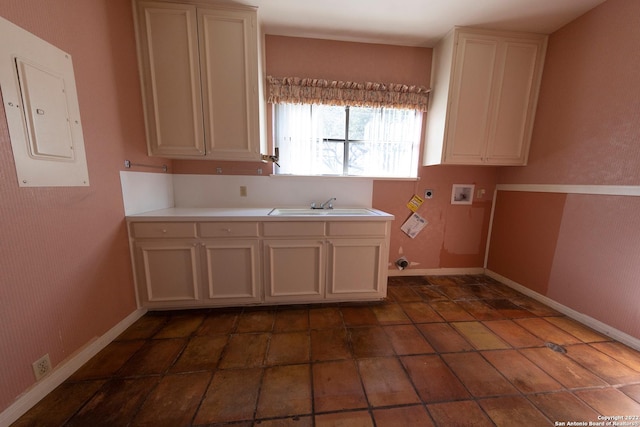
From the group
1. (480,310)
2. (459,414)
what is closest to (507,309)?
(480,310)

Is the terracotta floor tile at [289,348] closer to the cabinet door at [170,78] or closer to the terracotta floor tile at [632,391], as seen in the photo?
the cabinet door at [170,78]

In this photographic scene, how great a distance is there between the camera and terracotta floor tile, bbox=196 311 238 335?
1.79 meters

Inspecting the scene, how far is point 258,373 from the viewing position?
1.41m

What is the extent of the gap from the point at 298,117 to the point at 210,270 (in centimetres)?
176

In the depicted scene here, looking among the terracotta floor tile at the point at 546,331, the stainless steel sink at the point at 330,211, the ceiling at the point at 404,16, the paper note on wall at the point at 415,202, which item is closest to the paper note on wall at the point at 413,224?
the paper note on wall at the point at 415,202

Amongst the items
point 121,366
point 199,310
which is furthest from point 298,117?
point 121,366

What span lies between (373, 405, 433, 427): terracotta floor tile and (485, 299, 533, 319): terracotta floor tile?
143 cm

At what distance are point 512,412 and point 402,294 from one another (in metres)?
1.24

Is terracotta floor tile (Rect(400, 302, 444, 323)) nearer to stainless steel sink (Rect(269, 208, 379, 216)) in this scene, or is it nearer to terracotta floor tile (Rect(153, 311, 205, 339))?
stainless steel sink (Rect(269, 208, 379, 216))

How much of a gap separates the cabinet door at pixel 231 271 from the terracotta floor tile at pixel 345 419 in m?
1.11

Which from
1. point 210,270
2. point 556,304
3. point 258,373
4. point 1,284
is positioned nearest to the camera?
point 1,284

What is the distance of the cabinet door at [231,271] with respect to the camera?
1931 mm

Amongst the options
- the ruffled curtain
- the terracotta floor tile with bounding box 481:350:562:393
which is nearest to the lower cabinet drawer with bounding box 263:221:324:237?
the ruffled curtain

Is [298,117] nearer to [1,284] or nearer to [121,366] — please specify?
[1,284]
